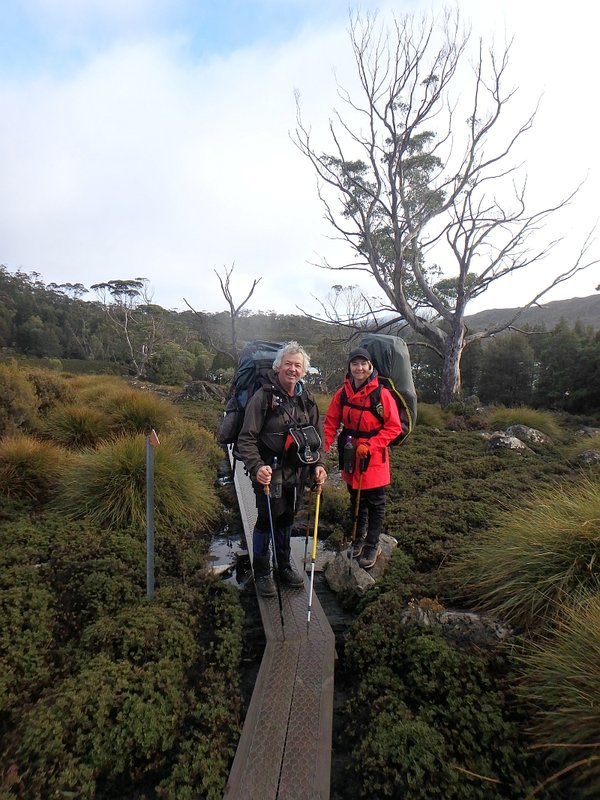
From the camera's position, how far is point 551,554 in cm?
323

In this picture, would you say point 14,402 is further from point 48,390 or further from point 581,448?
point 581,448

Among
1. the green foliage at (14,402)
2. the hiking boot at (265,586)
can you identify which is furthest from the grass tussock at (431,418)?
the green foliage at (14,402)

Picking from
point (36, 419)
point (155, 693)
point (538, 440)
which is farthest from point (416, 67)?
point (155, 693)

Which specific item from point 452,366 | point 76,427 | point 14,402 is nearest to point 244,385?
point 76,427

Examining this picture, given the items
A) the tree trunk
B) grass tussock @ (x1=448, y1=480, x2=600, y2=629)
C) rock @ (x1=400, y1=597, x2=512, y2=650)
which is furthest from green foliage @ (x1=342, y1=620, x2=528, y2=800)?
the tree trunk

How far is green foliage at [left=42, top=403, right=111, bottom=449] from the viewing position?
272 inches

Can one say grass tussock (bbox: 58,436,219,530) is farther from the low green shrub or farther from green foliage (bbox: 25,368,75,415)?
green foliage (bbox: 25,368,75,415)

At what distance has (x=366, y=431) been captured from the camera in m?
3.78

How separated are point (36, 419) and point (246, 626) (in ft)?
18.6

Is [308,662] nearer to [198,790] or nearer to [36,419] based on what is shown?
[198,790]

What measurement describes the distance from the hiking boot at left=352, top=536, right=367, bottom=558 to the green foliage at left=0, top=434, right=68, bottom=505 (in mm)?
3875

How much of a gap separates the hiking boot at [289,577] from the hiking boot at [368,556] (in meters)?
0.63

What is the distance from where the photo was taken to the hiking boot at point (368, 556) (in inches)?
158

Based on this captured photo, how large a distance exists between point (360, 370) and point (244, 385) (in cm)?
114
